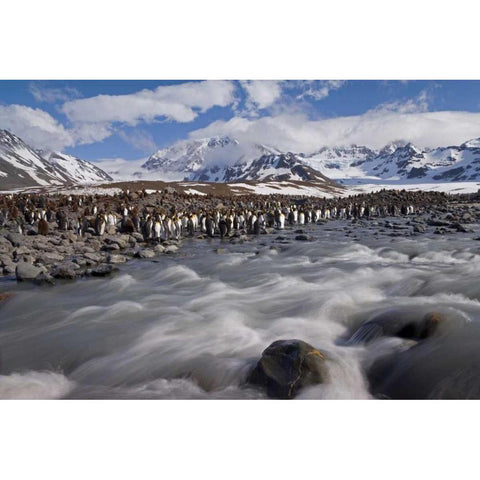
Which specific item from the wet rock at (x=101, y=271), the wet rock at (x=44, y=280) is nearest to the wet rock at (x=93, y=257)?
the wet rock at (x=101, y=271)

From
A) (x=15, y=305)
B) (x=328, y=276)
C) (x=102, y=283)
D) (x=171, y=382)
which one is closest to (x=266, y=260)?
(x=328, y=276)

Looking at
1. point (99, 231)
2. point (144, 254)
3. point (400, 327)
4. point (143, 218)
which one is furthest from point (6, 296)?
point (143, 218)

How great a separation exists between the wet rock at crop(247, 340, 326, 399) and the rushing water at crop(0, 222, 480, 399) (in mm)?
122

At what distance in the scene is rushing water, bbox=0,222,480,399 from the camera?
451 centimetres

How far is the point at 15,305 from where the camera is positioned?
735 centimetres

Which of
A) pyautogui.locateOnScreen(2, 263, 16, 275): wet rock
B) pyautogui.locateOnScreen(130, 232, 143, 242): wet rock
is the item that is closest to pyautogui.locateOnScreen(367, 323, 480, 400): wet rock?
pyautogui.locateOnScreen(2, 263, 16, 275): wet rock

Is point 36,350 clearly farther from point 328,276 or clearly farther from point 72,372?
point 328,276

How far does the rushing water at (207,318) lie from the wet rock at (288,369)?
0.12 m

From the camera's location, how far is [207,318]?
6.46 meters

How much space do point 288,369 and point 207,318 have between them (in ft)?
8.63

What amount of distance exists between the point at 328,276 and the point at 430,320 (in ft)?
13.2

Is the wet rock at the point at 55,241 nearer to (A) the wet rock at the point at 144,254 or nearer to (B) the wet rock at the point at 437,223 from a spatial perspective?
(A) the wet rock at the point at 144,254

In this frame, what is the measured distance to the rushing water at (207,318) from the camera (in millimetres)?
4508

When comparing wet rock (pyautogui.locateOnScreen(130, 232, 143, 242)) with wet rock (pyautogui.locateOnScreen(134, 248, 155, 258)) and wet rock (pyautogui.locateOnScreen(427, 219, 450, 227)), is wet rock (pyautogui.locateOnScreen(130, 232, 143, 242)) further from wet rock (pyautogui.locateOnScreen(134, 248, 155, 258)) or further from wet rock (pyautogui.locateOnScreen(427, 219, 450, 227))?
wet rock (pyautogui.locateOnScreen(427, 219, 450, 227))
